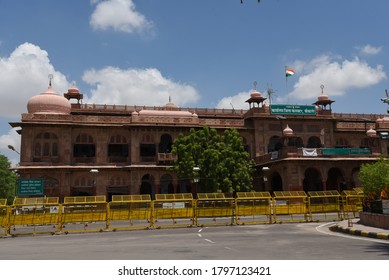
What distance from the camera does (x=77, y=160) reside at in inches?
1618

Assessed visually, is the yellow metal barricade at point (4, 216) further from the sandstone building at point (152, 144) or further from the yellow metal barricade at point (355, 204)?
the yellow metal barricade at point (355, 204)

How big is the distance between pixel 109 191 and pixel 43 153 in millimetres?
7872

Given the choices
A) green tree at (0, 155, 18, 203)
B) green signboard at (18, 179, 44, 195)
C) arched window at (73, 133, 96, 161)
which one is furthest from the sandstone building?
green tree at (0, 155, 18, 203)

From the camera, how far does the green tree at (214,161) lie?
110 feet

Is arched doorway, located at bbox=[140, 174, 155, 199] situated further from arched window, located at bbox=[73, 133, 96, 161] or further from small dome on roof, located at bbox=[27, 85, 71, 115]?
small dome on roof, located at bbox=[27, 85, 71, 115]

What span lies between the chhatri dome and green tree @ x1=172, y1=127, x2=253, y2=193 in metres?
14.5

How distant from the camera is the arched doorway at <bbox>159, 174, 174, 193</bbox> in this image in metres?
43.0

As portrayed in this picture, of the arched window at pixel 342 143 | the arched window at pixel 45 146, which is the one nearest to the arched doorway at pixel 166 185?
the arched window at pixel 45 146

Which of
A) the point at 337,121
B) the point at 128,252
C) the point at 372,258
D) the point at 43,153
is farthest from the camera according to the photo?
the point at 337,121

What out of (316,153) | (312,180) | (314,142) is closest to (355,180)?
(312,180)

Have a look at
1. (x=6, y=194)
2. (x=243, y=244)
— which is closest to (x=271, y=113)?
(x=243, y=244)

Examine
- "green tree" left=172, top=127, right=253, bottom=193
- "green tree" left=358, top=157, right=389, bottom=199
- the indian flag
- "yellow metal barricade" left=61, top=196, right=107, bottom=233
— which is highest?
the indian flag

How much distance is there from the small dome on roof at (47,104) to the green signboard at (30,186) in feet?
26.8

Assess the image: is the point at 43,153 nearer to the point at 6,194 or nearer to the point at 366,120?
the point at 6,194
